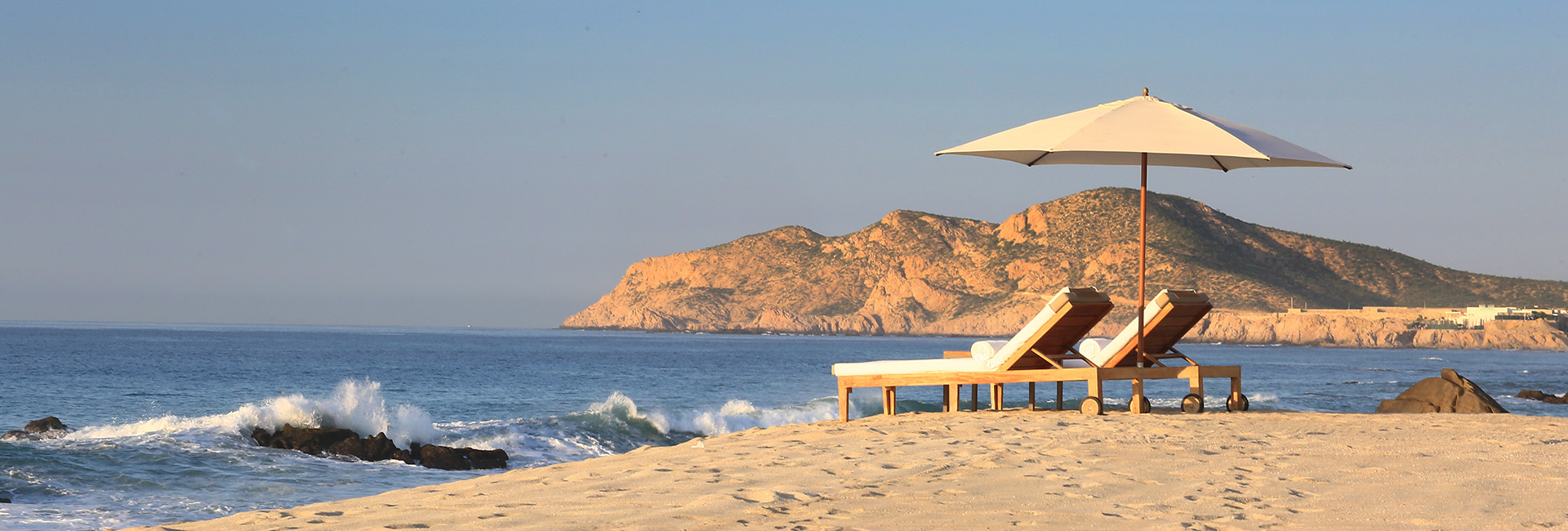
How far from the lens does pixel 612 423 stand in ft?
62.3

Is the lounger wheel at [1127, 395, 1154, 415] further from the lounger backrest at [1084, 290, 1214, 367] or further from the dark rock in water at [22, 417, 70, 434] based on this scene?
the dark rock in water at [22, 417, 70, 434]

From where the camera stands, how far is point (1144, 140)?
870 cm

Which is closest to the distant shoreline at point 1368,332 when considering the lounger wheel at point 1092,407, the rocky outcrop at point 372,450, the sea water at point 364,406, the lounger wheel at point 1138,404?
the sea water at point 364,406

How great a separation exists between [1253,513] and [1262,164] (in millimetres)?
5375

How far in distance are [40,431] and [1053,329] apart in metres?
13.7

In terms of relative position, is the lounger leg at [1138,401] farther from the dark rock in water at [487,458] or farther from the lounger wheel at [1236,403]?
the dark rock in water at [487,458]

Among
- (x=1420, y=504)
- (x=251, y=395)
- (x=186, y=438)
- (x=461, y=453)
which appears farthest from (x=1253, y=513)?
(x=251, y=395)

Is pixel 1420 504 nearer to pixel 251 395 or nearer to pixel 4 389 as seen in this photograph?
pixel 251 395

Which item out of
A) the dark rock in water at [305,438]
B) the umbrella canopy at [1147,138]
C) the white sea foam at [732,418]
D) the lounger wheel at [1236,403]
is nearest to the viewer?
the umbrella canopy at [1147,138]

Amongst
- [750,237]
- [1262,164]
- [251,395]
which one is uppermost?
[750,237]

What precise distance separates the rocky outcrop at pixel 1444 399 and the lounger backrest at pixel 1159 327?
395cm

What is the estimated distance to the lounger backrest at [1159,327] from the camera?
9727mm

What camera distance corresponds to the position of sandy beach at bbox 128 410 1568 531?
15.4ft

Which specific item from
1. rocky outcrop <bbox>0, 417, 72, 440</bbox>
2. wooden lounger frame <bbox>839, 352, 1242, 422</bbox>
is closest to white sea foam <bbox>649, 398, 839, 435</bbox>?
rocky outcrop <bbox>0, 417, 72, 440</bbox>
